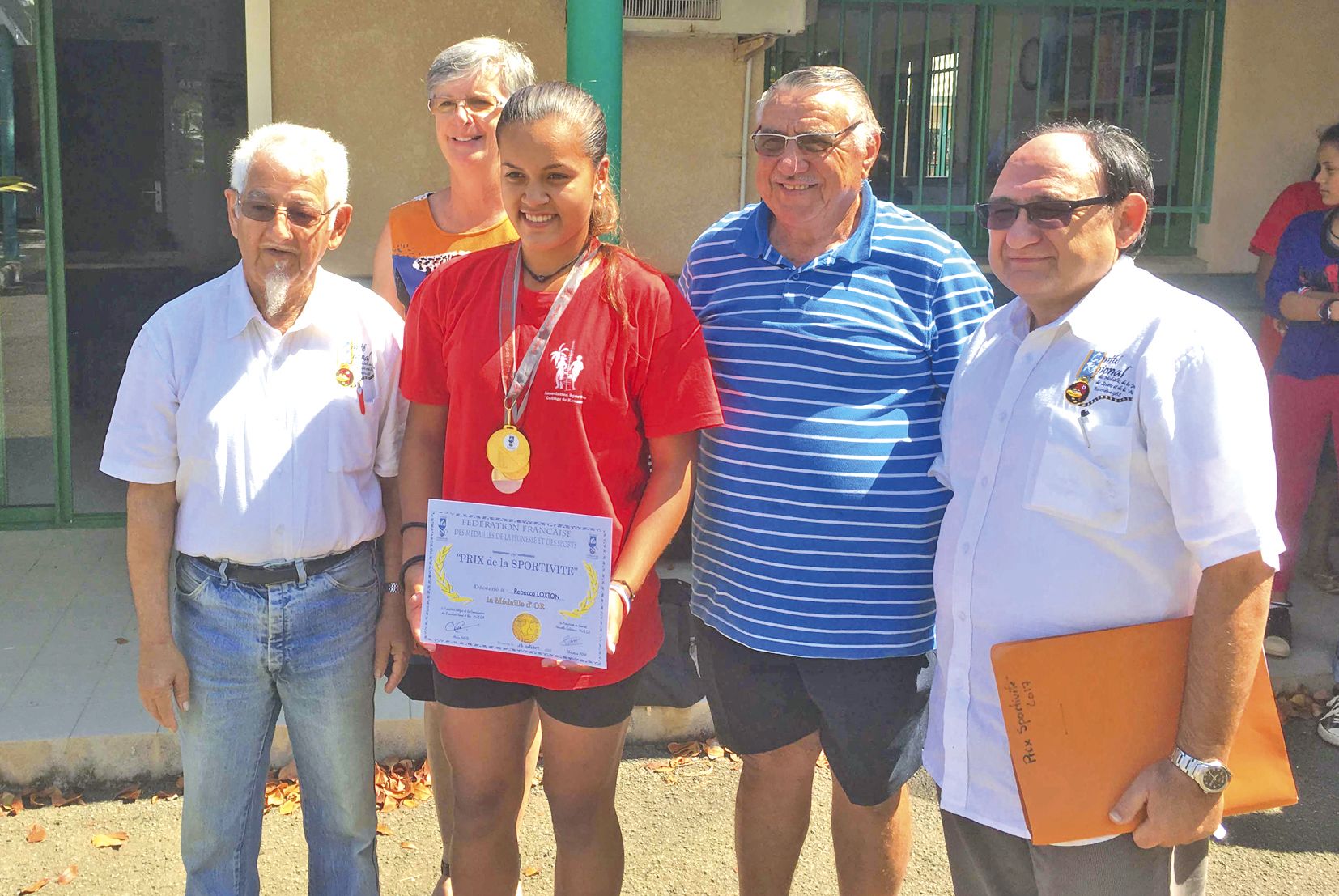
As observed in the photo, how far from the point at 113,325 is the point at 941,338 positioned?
4.80 metres

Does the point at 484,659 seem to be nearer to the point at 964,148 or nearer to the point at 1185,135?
the point at 964,148

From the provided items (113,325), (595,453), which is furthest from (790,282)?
(113,325)

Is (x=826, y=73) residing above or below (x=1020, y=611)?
above

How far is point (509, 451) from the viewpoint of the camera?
2.29 metres

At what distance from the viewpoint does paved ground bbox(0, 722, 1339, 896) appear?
3461mm

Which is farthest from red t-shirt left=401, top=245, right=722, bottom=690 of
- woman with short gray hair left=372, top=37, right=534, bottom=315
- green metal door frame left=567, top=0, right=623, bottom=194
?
green metal door frame left=567, top=0, right=623, bottom=194

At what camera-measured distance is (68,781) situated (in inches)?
153

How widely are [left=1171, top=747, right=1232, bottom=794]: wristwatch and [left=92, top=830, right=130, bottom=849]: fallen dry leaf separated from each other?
3.07 meters

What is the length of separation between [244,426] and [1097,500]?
1.59 m

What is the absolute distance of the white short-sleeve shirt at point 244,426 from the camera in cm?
234

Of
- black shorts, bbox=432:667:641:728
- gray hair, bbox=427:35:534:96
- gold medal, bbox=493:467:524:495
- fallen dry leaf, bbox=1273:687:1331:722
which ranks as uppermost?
gray hair, bbox=427:35:534:96

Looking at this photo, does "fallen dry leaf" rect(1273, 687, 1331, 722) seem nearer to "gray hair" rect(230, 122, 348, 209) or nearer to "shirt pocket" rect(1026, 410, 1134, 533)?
"shirt pocket" rect(1026, 410, 1134, 533)

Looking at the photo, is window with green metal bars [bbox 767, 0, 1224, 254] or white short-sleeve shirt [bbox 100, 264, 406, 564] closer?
white short-sleeve shirt [bbox 100, 264, 406, 564]

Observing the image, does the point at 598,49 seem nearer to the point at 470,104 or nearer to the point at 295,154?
the point at 470,104
